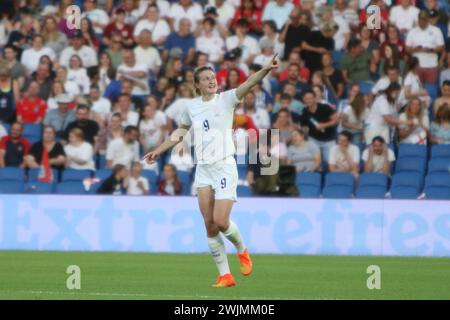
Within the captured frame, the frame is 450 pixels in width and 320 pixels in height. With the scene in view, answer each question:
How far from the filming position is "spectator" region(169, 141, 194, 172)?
869 inches

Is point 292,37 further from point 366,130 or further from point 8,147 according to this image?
point 8,147

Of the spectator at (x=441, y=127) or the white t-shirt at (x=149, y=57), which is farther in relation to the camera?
the white t-shirt at (x=149, y=57)

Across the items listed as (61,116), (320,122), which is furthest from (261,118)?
(61,116)

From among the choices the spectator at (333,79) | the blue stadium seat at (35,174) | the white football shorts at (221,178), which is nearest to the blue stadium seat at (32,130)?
the blue stadium seat at (35,174)

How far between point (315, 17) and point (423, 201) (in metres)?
5.87

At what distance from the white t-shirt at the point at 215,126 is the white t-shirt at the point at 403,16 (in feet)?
35.1

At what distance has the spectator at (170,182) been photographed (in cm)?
2153

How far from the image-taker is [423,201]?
1992 centimetres

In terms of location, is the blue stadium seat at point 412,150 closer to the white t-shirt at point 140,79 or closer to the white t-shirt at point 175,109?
the white t-shirt at point 175,109

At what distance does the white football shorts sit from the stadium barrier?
21.6 ft

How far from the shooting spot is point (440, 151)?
21.5m

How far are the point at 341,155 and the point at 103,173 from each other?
13.8 feet

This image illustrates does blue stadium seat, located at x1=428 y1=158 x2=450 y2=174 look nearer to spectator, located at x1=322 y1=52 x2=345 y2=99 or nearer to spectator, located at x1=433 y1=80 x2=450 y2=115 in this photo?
spectator, located at x1=433 y1=80 x2=450 y2=115

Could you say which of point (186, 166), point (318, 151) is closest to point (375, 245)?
point (318, 151)
